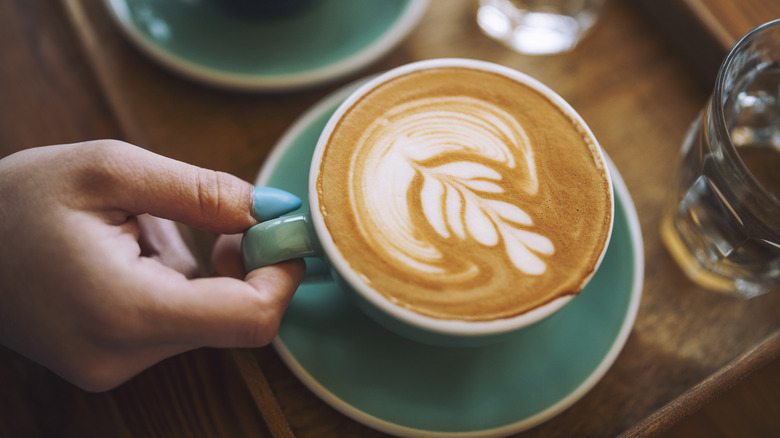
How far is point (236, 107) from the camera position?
888mm

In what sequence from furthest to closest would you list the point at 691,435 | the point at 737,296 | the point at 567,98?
the point at 567,98
the point at 737,296
the point at 691,435

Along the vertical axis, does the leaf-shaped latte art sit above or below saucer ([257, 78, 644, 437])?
above

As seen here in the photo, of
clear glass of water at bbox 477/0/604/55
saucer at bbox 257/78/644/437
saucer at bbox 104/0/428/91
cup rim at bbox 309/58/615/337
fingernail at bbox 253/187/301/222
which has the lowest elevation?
saucer at bbox 257/78/644/437

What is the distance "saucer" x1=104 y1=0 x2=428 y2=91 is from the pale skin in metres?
0.27

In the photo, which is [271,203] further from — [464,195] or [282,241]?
[464,195]

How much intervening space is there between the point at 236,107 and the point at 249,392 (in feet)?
1.38

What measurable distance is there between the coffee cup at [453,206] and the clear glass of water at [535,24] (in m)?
0.28

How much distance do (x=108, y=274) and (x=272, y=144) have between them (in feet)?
1.12

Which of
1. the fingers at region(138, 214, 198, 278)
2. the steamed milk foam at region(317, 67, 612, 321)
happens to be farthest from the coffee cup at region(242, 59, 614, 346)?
the fingers at region(138, 214, 198, 278)

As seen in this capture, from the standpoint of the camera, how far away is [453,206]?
644mm

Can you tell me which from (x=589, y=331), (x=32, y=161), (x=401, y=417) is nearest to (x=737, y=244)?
(x=589, y=331)

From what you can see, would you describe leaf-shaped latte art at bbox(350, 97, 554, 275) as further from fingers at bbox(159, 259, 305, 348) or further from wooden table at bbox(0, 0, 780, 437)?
wooden table at bbox(0, 0, 780, 437)

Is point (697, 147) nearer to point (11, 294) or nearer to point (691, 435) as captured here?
point (691, 435)

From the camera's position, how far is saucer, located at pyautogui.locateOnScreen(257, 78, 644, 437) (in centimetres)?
67
